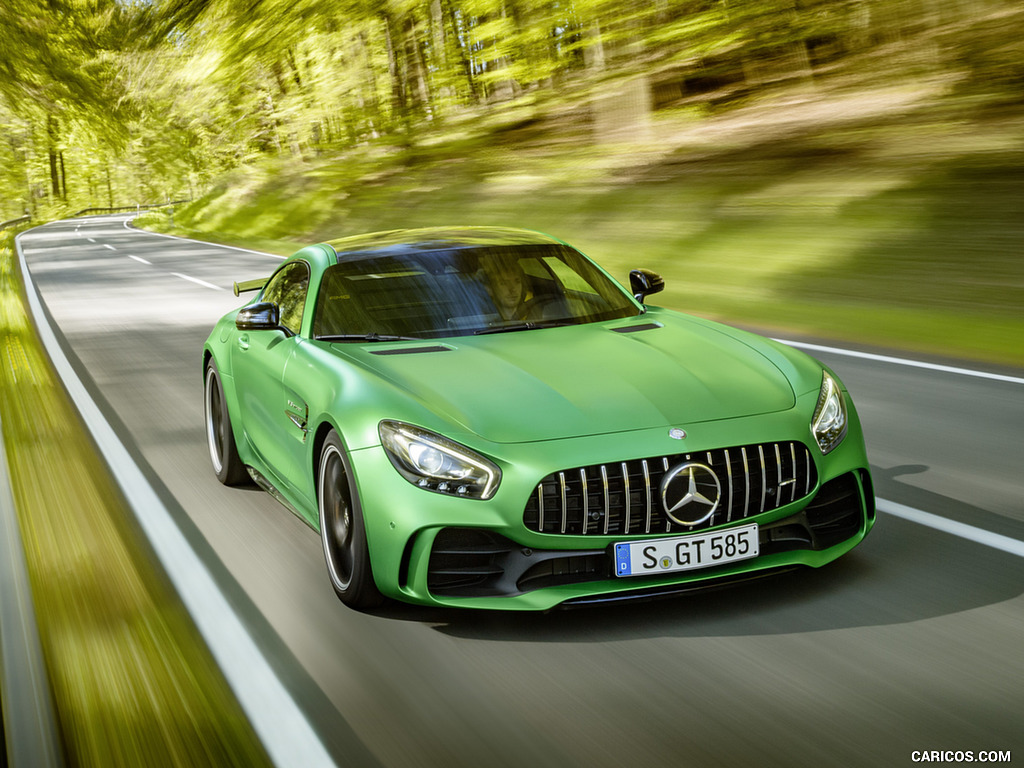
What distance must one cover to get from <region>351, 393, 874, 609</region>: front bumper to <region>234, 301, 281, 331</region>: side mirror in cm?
149

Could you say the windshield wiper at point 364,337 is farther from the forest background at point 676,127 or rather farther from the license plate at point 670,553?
the forest background at point 676,127

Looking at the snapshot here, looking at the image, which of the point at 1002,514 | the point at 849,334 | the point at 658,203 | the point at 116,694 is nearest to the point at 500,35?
the point at 658,203

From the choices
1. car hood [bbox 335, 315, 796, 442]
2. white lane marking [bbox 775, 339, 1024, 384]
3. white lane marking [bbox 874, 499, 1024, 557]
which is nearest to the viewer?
car hood [bbox 335, 315, 796, 442]

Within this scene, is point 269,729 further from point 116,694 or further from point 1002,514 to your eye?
point 1002,514

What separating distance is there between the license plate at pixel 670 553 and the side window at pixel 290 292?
7.39ft

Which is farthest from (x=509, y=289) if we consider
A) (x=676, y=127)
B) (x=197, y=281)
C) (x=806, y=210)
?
(x=676, y=127)

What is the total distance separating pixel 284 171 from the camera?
44844mm

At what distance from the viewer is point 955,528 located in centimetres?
504

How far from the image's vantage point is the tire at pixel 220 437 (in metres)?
6.18

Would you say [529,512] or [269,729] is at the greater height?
[529,512]

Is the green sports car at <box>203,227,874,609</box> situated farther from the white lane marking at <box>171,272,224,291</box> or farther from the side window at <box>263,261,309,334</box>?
the white lane marking at <box>171,272,224,291</box>

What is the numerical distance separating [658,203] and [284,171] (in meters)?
27.6

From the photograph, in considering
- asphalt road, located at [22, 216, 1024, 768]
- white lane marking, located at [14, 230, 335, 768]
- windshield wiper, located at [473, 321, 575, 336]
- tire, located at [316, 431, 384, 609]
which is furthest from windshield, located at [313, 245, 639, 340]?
white lane marking, located at [14, 230, 335, 768]

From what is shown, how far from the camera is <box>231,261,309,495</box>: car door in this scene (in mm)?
4980
